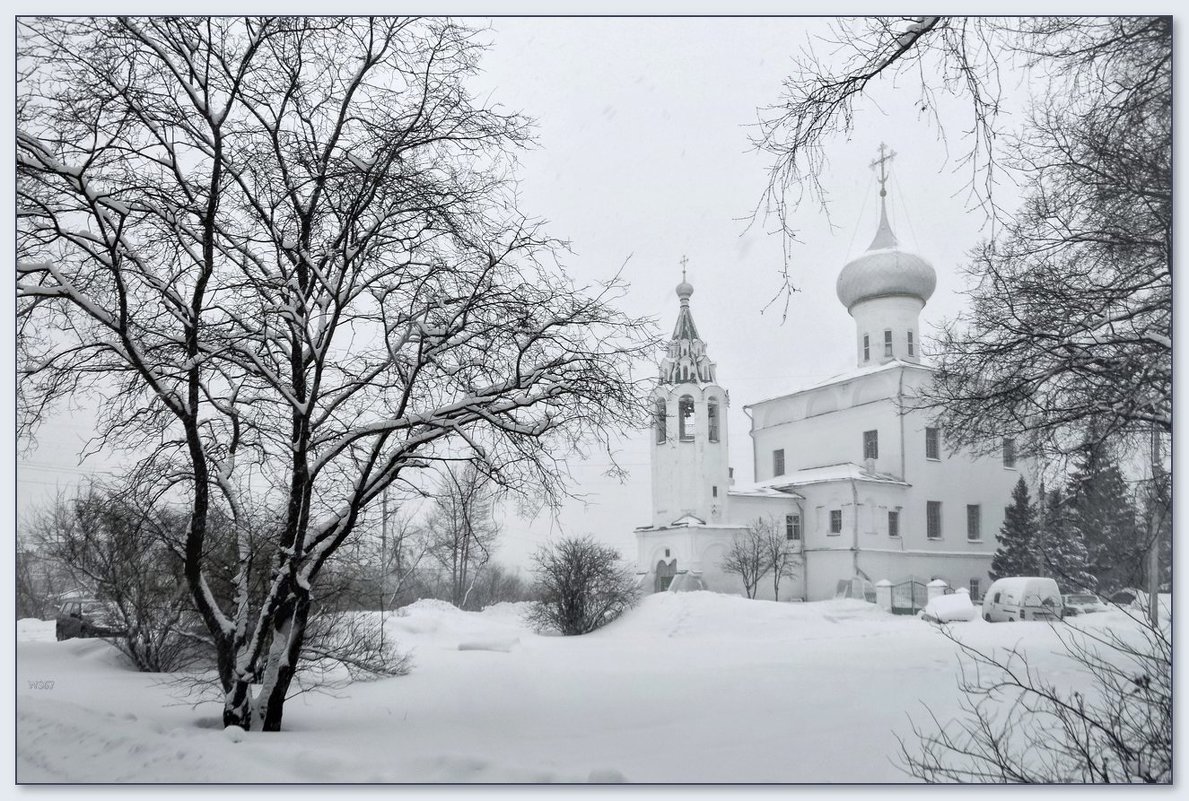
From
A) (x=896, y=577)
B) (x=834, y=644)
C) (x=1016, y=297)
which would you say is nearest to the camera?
(x=1016, y=297)

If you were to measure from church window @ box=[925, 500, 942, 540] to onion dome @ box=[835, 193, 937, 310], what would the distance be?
2635mm

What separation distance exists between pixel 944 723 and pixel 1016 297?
252 centimetres

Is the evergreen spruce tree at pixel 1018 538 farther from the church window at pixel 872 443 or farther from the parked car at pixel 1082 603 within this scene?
the church window at pixel 872 443

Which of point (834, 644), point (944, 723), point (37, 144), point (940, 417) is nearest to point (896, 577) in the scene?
point (834, 644)

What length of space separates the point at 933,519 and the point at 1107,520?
2.84m

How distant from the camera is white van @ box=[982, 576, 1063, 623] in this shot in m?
6.59

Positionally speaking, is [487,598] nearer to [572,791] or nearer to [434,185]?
[434,185]

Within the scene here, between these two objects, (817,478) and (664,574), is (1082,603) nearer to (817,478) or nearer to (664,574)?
(664,574)

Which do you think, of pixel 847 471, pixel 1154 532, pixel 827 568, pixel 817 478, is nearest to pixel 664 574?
pixel 1154 532

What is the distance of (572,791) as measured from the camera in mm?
3508

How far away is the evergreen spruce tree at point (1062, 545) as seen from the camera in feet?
18.5

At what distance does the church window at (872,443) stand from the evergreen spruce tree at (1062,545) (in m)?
3.42

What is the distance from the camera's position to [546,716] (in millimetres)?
4332

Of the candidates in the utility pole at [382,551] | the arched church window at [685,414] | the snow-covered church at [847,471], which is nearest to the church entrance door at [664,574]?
the snow-covered church at [847,471]
